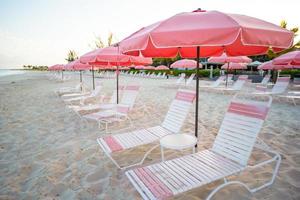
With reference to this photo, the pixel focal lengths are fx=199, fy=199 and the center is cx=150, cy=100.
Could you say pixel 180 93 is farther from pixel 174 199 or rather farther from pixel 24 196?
pixel 24 196

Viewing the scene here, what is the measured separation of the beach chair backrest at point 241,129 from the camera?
267cm

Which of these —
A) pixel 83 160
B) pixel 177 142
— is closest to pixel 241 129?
pixel 177 142

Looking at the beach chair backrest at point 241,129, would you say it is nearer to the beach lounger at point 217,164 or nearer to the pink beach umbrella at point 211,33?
the beach lounger at point 217,164

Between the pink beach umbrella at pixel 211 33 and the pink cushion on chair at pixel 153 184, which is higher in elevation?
the pink beach umbrella at pixel 211 33

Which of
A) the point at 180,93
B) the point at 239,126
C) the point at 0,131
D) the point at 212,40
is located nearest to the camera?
the point at 212,40

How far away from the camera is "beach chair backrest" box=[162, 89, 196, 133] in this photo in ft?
12.6

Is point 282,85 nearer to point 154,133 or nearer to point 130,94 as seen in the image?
point 130,94

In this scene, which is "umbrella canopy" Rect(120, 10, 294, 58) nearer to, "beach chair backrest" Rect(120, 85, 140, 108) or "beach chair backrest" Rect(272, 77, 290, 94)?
"beach chair backrest" Rect(120, 85, 140, 108)

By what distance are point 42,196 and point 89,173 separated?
730 mm

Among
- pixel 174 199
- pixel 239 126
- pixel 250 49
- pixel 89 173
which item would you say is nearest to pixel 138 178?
pixel 174 199

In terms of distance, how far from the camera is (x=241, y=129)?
113 inches

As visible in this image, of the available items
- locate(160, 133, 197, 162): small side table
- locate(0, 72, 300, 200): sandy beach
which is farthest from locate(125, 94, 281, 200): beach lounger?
locate(0, 72, 300, 200): sandy beach

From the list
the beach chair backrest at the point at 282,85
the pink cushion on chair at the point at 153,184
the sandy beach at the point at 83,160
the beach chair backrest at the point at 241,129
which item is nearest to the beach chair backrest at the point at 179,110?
the sandy beach at the point at 83,160

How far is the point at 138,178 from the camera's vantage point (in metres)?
2.29
